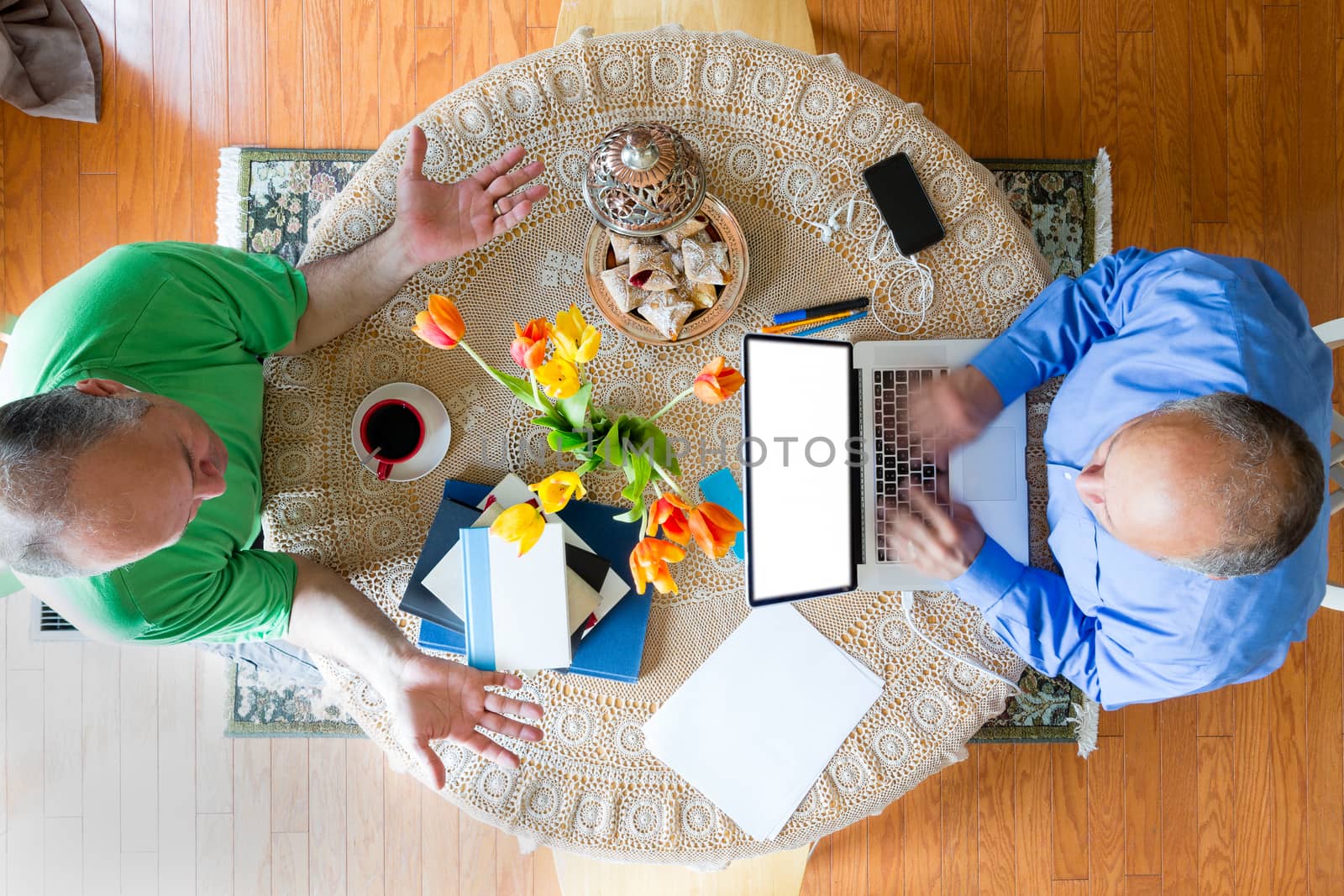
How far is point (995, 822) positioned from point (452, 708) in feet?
4.95

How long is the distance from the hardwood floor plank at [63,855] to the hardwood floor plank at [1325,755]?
3094 mm

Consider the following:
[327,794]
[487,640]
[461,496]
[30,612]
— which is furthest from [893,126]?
[30,612]

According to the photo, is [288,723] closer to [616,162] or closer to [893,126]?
[616,162]

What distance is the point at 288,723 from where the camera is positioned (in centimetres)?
196

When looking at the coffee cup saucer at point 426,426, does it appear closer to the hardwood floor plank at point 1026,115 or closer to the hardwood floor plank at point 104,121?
Answer: the hardwood floor plank at point 104,121

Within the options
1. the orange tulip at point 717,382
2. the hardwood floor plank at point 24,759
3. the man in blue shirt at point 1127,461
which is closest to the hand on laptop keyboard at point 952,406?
the man in blue shirt at point 1127,461

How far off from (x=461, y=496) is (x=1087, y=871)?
73.1 inches

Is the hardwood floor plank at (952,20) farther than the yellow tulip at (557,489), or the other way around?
the hardwood floor plank at (952,20)

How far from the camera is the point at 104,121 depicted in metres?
2.05

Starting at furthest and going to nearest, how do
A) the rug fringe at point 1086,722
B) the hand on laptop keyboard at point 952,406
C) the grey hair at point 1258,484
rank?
1. the rug fringe at point 1086,722
2. the hand on laptop keyboard at point 952,406
3. the grey hair at point 1258,484

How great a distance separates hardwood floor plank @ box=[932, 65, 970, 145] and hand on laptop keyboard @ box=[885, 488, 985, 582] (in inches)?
48.5

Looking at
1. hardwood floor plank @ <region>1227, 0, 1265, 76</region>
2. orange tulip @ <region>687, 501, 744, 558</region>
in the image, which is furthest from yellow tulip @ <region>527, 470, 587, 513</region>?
hardwood floor plank @ <region>1227, 0, 1265, 76</region>

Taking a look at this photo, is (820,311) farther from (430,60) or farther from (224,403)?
(430,60)

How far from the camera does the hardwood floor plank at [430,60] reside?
202 centimetres
